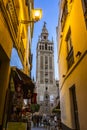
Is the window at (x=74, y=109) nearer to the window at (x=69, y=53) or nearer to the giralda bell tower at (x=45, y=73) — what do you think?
the window at (x=69, y=53)

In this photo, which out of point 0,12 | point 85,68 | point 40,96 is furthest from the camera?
point 40,96

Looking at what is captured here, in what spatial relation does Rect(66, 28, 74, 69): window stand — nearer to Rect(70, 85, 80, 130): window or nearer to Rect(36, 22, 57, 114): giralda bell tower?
Rect(70, 85, 80, 130): window

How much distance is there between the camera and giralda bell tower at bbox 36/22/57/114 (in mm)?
78312

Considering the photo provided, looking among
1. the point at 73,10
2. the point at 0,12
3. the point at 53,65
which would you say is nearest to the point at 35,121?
the point at 73,10

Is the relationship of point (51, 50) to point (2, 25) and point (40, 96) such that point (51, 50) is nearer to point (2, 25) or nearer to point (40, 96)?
point (40, 96)

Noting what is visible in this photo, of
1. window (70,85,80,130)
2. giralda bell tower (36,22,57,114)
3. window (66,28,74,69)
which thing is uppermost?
giralda bell tower (36,22,57,114)

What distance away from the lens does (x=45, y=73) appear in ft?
284

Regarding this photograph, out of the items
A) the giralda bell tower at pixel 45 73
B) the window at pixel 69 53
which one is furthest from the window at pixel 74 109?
the giralda bell tower at pixel 45 73

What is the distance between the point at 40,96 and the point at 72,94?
73.5 m

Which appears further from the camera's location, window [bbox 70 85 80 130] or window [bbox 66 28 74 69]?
window [bbox 66 28 74 69]

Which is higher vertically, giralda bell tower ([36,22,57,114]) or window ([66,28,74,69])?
giralda bell tower ([36,22,57,114])

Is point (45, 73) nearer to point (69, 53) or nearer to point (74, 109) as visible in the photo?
point (69, 53)

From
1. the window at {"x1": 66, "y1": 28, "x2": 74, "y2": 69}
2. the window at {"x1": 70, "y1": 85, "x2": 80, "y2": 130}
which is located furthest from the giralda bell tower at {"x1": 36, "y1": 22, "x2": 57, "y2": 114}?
the window at {"x1": 70, "y1": 85, "x2": 80, "y2": 130}

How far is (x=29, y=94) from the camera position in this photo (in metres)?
6.27
